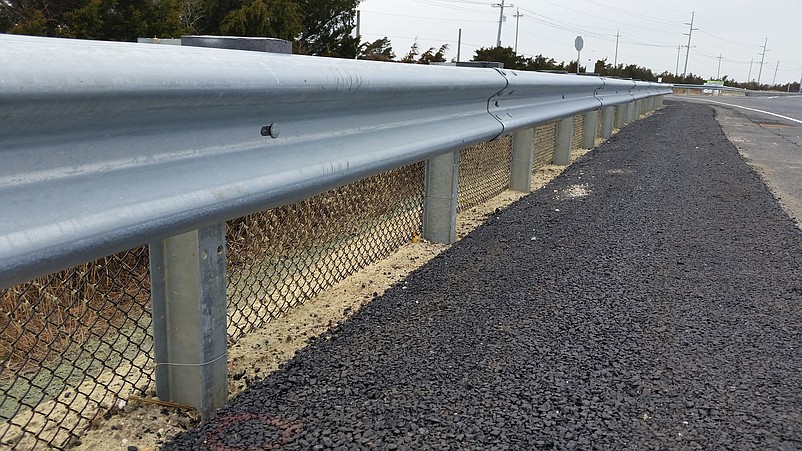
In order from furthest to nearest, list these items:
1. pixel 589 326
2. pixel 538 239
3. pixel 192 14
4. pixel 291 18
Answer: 1. pixel 192 14
2. pixel 291 18
3. pixel 538 239
4. pixel 589 326

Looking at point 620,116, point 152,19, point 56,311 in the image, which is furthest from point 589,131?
point 56,311

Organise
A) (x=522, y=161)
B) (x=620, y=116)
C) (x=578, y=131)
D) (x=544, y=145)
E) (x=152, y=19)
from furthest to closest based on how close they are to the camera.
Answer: (x=620, y=116) → (x=578, y=131) → (x=544, y=145) → (x=152, y=19) → (x=522, y=161)

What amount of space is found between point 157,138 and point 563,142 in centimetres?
721

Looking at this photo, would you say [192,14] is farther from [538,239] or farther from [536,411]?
[536,411]

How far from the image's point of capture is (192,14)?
10.3 metres

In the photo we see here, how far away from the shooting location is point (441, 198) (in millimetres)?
4309

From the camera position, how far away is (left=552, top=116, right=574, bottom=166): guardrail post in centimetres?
827

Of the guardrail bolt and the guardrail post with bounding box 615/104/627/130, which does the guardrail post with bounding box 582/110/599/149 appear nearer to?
the guardrail post with bounding box 615/104/627/130

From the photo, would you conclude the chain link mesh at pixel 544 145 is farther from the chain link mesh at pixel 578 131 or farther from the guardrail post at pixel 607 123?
the guardrail post at pixel 607 123

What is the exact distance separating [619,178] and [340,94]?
5250 mm

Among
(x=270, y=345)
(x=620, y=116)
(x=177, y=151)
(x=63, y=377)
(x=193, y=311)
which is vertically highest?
(x=177, y=151)

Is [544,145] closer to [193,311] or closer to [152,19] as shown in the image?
[152,19]

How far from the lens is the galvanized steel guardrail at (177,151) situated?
1.28 m

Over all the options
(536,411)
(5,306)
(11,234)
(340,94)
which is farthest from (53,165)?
(5,306)
